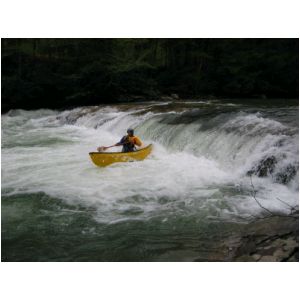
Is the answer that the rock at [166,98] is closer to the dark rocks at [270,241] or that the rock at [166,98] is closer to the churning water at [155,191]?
the churning water at [155,191]

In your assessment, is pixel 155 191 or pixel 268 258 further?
pixel 155 191

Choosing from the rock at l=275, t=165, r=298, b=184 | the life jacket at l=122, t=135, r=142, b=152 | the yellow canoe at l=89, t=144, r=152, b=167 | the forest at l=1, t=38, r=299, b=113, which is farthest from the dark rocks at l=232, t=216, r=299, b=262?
the forest at l=1, t=38, r=299, b=113

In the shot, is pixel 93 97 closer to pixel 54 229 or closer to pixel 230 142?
pixel 230 142

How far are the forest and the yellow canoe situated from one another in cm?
227

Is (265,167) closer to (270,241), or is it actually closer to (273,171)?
(273,171)

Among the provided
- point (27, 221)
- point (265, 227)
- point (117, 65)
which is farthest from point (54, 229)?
point (117, 65)

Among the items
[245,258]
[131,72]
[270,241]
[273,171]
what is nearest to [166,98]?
[131,72]

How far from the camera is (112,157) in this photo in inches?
220

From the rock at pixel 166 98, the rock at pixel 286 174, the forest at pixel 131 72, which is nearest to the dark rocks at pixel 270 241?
the rock at pixel 286 174

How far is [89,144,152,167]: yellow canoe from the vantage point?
5.52 meters

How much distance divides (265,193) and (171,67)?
694 centimetres

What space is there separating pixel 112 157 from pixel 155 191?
1181 millimetres

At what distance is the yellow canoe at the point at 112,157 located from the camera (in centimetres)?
552

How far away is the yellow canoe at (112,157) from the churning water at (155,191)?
10 centimetres
